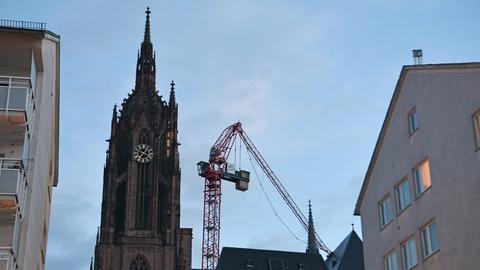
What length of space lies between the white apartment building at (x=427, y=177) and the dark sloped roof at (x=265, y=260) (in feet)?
190

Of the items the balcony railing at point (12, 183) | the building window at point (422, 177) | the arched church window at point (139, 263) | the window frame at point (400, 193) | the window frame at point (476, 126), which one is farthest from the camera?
the arched church window at point (139, 263)

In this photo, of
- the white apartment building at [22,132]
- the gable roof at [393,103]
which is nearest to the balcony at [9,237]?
the white apartment building at [22,132]

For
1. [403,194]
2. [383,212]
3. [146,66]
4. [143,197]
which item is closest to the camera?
[403,194]

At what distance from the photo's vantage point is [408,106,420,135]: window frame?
1313 inches

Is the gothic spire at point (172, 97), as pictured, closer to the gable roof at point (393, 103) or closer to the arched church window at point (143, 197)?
the arched church window at point (143, 197)

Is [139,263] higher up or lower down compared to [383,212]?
higher up

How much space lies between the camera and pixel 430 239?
3106 centimetres

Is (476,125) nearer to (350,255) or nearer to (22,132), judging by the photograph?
(22,132)

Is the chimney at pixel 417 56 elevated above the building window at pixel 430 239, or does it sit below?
above

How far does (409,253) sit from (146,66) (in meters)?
89.0

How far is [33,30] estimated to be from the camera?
28906 millimetres

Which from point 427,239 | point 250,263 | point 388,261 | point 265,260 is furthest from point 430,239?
point 265,260

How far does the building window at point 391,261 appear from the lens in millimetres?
34438

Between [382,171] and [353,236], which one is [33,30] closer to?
[382,171]
